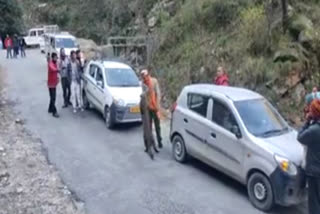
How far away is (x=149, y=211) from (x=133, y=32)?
20.0 metres

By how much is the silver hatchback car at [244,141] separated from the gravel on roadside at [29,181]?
113 inches

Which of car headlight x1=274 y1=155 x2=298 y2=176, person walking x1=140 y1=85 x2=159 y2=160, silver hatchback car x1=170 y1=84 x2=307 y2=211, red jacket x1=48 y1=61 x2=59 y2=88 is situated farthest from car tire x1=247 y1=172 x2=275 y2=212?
red jacket x1=48 y1=61 x2=59 y2=88

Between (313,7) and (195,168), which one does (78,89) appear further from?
(313,7)

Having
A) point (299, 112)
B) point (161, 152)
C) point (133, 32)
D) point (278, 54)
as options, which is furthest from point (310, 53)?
point (133, 32)

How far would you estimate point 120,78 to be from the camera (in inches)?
579

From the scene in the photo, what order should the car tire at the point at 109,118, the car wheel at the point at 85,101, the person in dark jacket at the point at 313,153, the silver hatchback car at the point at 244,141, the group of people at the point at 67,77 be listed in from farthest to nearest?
the car wheel at the point at 85,101 → the group of people at the point at 67,77 → the car tire at the point at 109,118 → the silver hatchback car at the point at 244,141 → the person in dark jacket at the point at 313,153

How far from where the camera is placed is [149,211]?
8.34 meters

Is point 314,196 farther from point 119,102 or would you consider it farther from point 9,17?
point 9,17

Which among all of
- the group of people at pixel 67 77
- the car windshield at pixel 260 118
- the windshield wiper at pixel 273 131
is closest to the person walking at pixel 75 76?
the group of people at pixel 67 77

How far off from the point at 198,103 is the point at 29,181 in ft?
12.8

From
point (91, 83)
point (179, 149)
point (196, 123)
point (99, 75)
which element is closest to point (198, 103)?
point (196, 123)

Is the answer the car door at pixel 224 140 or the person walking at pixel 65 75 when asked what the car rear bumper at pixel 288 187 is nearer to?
the car door at pixel 224 140

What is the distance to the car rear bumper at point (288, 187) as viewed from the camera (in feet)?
26.4

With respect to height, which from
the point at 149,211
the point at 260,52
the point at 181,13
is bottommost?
→ the point at 149,211
